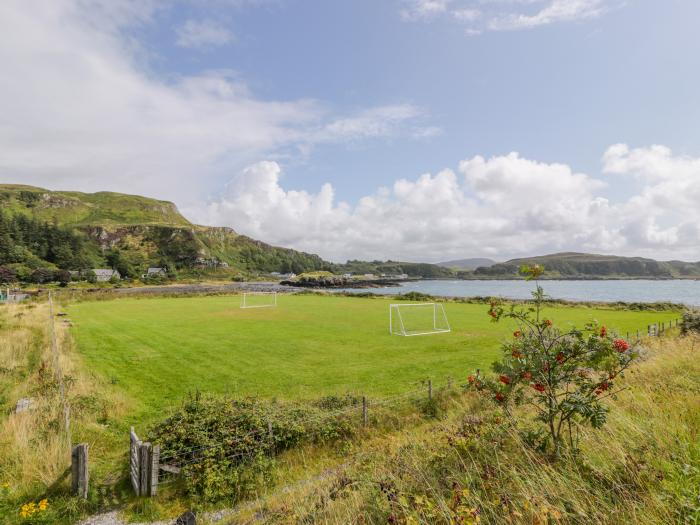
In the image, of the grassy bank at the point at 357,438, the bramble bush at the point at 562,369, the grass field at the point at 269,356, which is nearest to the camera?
the grassy bank at the point at 357,438

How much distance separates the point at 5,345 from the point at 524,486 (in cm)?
2532

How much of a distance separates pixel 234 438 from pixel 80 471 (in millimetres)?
3081

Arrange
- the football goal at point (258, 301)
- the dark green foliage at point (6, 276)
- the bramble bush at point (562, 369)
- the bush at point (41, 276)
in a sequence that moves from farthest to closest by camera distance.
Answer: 1. the bush at point (41, 276)
2. the dark green foliage at point (6, 276)
3. the football goal at point (258, 301)
4. the bramble bush at point (562, 369)

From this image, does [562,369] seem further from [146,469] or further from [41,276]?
[41,276]

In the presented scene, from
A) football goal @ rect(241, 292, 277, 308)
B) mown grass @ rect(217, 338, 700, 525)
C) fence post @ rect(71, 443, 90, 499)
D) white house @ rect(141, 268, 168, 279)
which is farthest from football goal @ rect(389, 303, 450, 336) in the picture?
white house @ rect(141, 268, 168, 279)

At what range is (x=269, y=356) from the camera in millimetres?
20531

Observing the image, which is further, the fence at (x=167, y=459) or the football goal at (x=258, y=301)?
the football goal at (x=258, y=301)

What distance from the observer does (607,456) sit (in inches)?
178

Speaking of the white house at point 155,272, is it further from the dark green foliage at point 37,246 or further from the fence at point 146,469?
the fence at point 146,469

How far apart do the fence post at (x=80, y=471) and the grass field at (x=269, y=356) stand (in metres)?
4.86

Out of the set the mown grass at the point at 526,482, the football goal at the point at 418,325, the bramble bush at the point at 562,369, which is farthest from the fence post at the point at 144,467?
the football goal at the point at 418,325

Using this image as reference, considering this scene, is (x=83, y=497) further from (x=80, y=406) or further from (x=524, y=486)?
(x=524, y=486)

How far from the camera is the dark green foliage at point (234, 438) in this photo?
25.7 feet

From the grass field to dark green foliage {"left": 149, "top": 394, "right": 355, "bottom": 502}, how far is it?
132 inches
